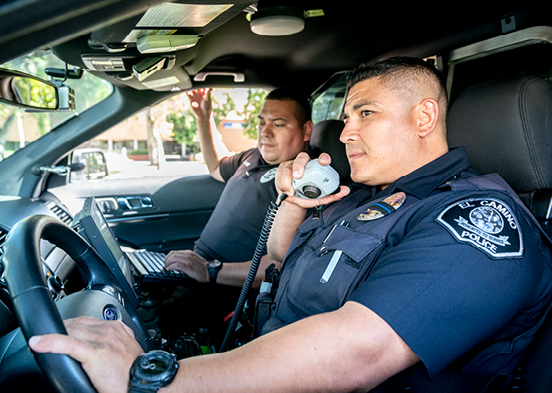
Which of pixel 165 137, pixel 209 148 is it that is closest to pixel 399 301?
pixel 209 148

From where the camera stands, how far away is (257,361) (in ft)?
2.82

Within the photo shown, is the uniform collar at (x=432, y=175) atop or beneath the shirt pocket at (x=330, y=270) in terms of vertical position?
atop

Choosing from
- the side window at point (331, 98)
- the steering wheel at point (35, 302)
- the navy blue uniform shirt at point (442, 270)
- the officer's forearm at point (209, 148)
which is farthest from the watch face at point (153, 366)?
the officer's forearm at point (209, 148)

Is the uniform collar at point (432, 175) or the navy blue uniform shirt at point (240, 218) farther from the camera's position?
the navy blue uniform shirt at point (240, 218)

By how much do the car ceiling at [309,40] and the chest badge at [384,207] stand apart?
0.73 m

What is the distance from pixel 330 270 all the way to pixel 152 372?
0.54 metres

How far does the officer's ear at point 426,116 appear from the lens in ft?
4.50

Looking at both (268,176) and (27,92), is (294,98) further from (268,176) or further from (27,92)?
(27,92)

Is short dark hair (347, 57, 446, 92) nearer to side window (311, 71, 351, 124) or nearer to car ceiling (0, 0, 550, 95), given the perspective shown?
car ceiling (0, 0, 550, 95)

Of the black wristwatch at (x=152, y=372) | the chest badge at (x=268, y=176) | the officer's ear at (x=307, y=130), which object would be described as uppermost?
the officer's ear at (x=307, y=130)

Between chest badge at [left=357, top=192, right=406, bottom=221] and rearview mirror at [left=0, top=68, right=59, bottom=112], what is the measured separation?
1.12 m

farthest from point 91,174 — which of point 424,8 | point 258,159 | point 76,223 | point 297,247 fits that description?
point 424,8

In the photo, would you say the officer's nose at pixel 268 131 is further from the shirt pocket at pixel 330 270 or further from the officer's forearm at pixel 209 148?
the shirt pocket at pixel 330 270

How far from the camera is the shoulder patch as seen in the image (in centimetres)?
91
